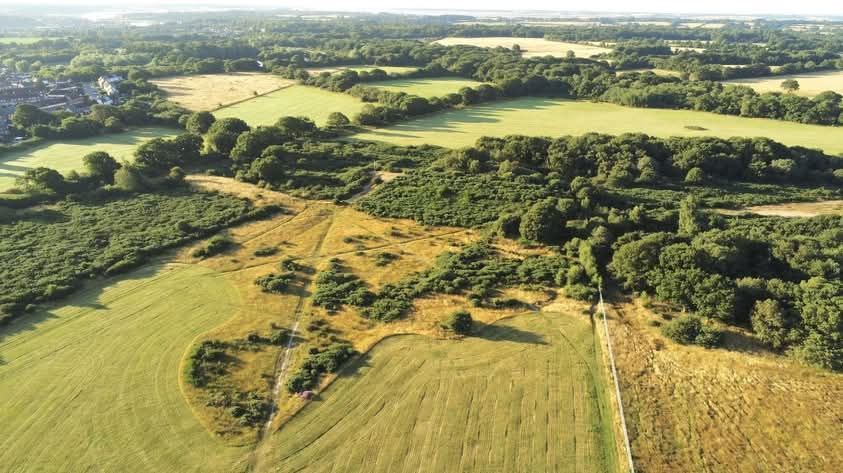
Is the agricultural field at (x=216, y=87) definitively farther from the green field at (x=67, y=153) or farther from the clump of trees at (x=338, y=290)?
the clump of trees at (x=338, y=290)

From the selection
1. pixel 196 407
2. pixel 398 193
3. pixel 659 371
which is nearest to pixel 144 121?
pixel 398 193

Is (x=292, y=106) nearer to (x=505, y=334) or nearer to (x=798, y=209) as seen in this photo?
(x=505, y=334)

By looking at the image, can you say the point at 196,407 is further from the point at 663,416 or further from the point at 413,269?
the point at 663,416

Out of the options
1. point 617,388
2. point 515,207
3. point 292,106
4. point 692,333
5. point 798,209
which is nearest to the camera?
point 617,388

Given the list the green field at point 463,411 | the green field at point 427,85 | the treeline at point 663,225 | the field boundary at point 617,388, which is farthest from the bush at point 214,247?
the green field at point 427,85

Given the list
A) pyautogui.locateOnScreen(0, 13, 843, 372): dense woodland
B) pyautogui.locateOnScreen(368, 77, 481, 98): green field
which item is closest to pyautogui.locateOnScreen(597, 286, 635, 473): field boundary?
pyautogui.locateOnScreen(0, 13, 843, 372): dense woodland

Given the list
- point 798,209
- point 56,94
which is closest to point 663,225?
point 798,209
